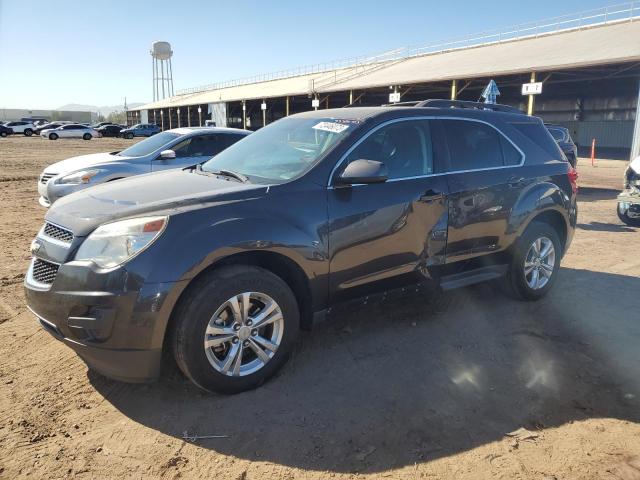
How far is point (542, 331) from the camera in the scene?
4324 mm

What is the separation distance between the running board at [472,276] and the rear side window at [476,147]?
914 millimetres

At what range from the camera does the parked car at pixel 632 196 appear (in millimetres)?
8531

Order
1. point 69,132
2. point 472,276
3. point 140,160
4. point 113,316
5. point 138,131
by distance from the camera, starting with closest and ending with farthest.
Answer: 1. point 113,316
2. point 472,276
3. point 140,160
4. point 69,132
5. point 138,131

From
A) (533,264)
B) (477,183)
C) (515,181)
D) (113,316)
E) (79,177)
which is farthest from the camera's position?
(79,177)

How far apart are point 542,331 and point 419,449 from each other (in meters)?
2.10

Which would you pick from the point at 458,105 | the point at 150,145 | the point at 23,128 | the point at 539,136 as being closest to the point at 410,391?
the point at 458,105

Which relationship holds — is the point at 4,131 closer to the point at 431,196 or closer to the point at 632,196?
the point at 632,196

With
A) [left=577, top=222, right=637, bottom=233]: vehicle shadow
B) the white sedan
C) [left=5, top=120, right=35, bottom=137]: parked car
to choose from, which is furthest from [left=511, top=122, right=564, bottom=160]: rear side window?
[left=5, top=120, right=35, bottom=137]: parked car

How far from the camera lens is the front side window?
387 centimetres

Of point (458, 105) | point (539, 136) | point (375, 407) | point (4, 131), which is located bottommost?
point (375, 407)

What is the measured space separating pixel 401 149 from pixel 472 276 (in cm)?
132

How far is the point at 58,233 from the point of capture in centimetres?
325

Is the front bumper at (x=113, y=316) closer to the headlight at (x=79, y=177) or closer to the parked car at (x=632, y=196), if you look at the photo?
the headlight at (x=79, y=177)

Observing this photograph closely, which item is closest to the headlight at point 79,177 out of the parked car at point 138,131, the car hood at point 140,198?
the car hood at point 140,198
